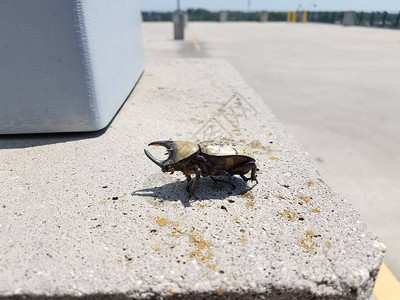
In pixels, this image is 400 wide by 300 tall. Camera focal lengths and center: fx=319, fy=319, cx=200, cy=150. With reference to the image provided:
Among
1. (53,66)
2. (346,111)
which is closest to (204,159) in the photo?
(53,66)

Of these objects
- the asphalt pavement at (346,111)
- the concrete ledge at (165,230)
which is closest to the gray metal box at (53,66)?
the concrete ledge at (165,230)

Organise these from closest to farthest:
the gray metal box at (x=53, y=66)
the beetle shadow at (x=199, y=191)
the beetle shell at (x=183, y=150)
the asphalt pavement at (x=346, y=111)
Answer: the beetle shell at (x=183, y=150), the beetle shadow at (x=199, y=191), the gray metal box at (x=53, y=66), the asphalt pavement at (x=346, y=111)

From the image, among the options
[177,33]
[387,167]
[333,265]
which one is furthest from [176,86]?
[177,33]

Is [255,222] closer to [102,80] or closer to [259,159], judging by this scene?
[259,159]

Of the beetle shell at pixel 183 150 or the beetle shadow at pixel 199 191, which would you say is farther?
the beetle shadow at pixel 199 191

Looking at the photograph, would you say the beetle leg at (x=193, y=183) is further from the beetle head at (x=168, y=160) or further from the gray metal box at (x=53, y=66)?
the gray metal box at (x=53, y=66)

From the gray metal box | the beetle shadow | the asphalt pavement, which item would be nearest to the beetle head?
the beetle shadow
